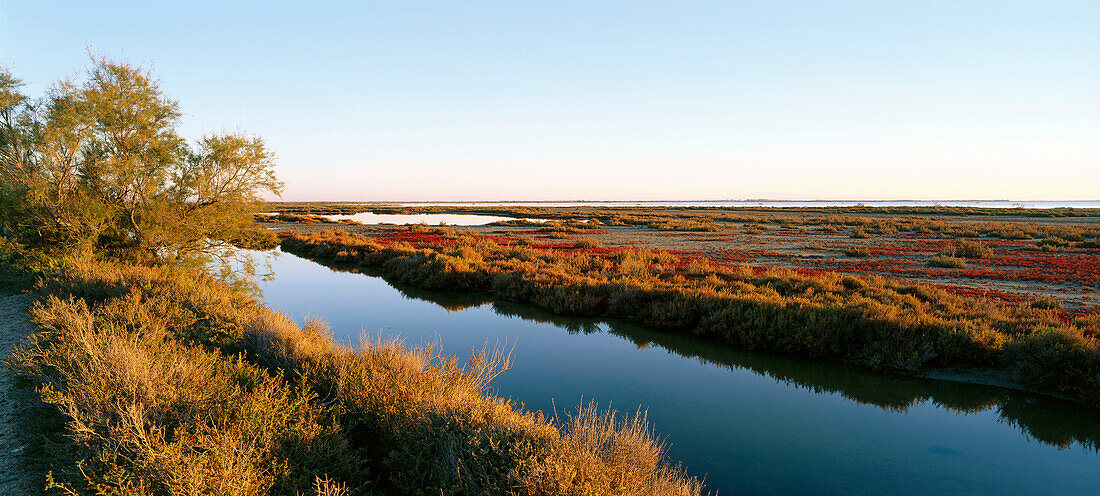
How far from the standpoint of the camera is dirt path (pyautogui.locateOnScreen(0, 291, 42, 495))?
4.68 m

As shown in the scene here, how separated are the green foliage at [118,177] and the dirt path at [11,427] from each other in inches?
241

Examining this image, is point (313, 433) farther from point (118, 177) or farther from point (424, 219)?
point (424, 219)

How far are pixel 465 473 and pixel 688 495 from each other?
6.87 feet

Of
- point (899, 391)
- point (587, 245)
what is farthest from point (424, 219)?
point (899, 391)

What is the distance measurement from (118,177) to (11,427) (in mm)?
12414

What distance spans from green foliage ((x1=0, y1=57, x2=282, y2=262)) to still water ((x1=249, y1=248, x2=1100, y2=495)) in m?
7.06

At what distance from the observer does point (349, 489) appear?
4699 mm

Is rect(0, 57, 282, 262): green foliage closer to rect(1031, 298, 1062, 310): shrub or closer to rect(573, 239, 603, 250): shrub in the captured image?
rect(573, 239, 603, 250): shrub

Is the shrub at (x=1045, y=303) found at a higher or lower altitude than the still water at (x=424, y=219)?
lower

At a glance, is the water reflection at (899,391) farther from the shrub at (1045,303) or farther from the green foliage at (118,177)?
the green foliage at (118,177)

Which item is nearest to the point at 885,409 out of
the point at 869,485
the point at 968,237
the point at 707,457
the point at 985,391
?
the point at 985,391

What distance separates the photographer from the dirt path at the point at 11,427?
4.68 metres

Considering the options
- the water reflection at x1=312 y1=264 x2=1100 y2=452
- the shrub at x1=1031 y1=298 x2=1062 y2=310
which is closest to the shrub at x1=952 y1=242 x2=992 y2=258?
the shrub at x1=1031 y1=298 x2=1062 y2=310

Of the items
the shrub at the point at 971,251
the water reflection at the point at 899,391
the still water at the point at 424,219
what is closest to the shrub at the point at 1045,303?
the water reflection at the point at 899,391
